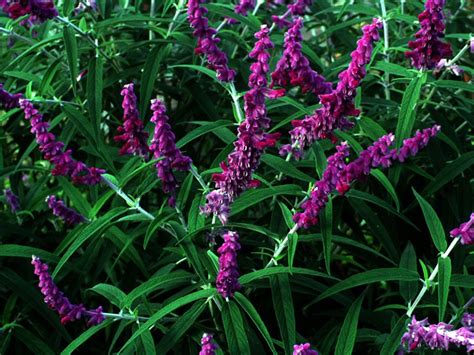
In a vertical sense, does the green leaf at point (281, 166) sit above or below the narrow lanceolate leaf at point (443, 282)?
above

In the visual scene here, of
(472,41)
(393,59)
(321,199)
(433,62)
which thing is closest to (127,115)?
(321,199)

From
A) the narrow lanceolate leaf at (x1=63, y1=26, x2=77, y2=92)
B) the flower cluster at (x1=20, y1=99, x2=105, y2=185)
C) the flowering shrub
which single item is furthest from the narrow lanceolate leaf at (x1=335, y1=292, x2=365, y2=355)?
the narrow lanceolate leaf at (x1=63, y1=26, x2=77, y2=92)

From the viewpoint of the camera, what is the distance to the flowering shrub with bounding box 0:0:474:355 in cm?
246

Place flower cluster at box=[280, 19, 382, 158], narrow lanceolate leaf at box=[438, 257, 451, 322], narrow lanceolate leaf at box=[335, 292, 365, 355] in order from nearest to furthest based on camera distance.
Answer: flower cluster at box=[280, 19, 382, 158] → narrow lanceolate leaf at box=[438, 257, 451, 322] → narrow lanceolate leaf at box=[335, 292, 365, 355]

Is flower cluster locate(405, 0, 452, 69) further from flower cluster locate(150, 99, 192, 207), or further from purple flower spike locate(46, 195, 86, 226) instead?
purple flower spike locate(46, 195, 86, 226)

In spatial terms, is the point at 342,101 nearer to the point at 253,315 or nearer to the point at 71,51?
the point at 253,315

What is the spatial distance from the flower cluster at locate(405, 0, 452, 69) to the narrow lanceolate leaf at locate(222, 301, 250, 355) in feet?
3.45

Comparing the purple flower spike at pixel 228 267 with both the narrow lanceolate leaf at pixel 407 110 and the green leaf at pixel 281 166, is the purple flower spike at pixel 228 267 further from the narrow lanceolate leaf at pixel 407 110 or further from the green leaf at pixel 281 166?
the narrow lanceolate leaf at pixel 407 110

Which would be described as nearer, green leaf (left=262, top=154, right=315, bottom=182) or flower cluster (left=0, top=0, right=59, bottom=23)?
flower cluster (left=0, top=0, right=59, bottom=23)

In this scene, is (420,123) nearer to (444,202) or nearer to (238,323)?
(444,202)

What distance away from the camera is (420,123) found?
3.55 meters

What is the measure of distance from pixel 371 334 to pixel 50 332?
1458 mm

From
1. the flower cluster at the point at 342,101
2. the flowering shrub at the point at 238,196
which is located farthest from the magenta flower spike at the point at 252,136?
the flower cluster at the point at 342,101

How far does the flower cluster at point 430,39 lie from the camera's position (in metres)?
2.49
